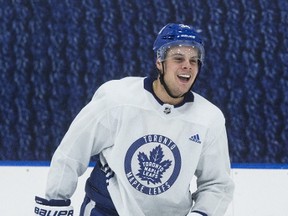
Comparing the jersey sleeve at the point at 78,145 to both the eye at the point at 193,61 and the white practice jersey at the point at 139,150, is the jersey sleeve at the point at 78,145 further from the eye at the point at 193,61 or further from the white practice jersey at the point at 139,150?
the eye at the point at 193,61

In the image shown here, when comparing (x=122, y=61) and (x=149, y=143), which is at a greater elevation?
(x=122, y=61)

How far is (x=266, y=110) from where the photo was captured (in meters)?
2.98

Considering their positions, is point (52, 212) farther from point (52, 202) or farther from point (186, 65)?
point (186, 65)

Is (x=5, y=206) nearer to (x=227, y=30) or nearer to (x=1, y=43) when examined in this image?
(x=1, y=43)

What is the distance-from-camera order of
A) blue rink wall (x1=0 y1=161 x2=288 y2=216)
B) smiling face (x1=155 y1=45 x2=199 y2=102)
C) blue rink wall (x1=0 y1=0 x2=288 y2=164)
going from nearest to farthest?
smiling face (x1=155 y1=45 x2=199 y2=102) < blue rink wall (x1=0 y1=161 x2=288 y2=216) < blue rink wall (x1=0 y1=0 x2=288 y2=164)

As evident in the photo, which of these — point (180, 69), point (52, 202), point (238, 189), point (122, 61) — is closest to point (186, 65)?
point (180, 69)

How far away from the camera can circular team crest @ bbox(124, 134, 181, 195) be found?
2072mm

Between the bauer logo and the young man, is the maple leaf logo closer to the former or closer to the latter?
the young man

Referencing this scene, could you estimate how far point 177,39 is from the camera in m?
2.08

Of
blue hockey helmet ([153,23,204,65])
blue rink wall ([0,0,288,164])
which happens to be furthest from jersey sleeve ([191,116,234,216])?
blue rink wall ([0,0,288,164])

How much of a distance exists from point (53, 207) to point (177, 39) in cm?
57

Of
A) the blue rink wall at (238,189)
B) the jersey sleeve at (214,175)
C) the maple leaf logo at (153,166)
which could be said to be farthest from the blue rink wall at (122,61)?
the maple leaf logo at (153,166)

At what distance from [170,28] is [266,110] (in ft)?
3.23

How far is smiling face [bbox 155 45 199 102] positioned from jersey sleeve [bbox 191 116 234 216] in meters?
0.14
